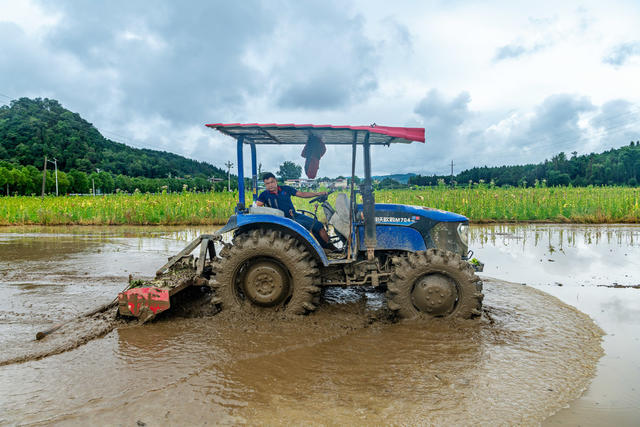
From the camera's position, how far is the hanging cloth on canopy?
514cm

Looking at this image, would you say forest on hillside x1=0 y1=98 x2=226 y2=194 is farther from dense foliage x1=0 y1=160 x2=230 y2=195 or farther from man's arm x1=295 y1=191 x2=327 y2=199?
man's arm x1=295 y1=191 x2=327 y2=199

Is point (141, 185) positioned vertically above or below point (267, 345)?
above

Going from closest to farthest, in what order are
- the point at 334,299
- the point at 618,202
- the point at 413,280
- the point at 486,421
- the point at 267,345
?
1. the point at 486,421
2. the point at 267,345
3. the point at 413,280
4. the point at 334,299
5. the point at 618,202

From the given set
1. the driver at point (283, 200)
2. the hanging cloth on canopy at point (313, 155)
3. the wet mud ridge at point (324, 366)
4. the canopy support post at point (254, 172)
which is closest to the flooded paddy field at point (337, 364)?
the wet mud ridge at point (324, 366)

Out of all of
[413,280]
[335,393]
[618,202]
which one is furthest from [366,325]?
[618,202]

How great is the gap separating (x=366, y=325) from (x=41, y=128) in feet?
343

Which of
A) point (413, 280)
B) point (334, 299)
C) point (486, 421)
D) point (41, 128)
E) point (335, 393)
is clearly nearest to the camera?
point (486, 421)

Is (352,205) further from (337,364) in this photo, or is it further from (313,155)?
(337,364)

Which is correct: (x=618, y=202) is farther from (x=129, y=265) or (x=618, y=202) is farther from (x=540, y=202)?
(x=129, y=265)

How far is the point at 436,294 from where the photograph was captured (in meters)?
4.51

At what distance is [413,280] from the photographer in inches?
180

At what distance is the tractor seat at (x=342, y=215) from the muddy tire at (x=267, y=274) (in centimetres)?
56

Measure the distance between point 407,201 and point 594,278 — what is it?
33.6 ft

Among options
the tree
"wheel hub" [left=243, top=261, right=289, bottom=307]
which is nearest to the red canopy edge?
the tree
